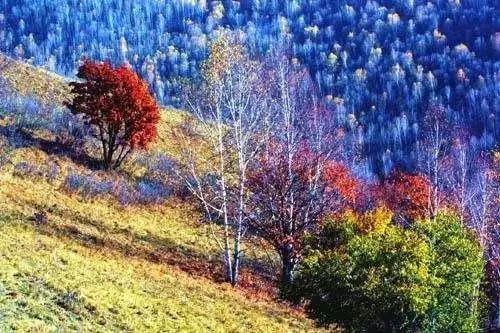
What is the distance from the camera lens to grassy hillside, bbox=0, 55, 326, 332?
710 inches

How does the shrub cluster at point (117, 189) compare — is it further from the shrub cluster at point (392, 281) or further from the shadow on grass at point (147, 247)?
the shrub cluster at point (392, 281)

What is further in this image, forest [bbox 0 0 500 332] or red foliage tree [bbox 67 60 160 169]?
red foliage tree [bbox 67 60 160 169]

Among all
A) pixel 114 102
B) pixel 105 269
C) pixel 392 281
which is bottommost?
pixel 105 269

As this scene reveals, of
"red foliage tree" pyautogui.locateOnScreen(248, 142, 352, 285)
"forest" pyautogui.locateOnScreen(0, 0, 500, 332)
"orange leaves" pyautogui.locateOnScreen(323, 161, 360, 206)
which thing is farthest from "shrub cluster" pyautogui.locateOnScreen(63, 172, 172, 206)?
"orange leaves" pyautogui.locateOnScreen(323, 161, 360, 206)

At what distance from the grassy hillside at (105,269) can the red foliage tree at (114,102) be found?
3.77m

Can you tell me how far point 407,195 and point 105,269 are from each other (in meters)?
48.0

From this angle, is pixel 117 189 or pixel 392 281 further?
pixel 117 189

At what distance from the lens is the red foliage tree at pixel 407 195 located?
207 feet

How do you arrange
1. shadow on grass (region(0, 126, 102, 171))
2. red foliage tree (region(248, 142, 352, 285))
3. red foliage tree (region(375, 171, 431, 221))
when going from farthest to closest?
red foliage tree (region(375, 171, 431, 221))
shadow on grass (region(0, 126, 102, 171))
red foliage tree (region(248, 142, 352, 285))

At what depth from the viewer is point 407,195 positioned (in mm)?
65125

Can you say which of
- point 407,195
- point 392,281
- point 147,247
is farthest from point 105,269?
point 407,195

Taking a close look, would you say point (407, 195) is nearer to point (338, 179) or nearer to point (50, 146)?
point (338, 179)

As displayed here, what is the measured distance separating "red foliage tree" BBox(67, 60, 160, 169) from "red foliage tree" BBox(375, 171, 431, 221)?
30669mm

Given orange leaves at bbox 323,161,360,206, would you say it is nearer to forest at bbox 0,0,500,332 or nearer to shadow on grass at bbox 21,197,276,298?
forest at bbox 0,0,500,332
